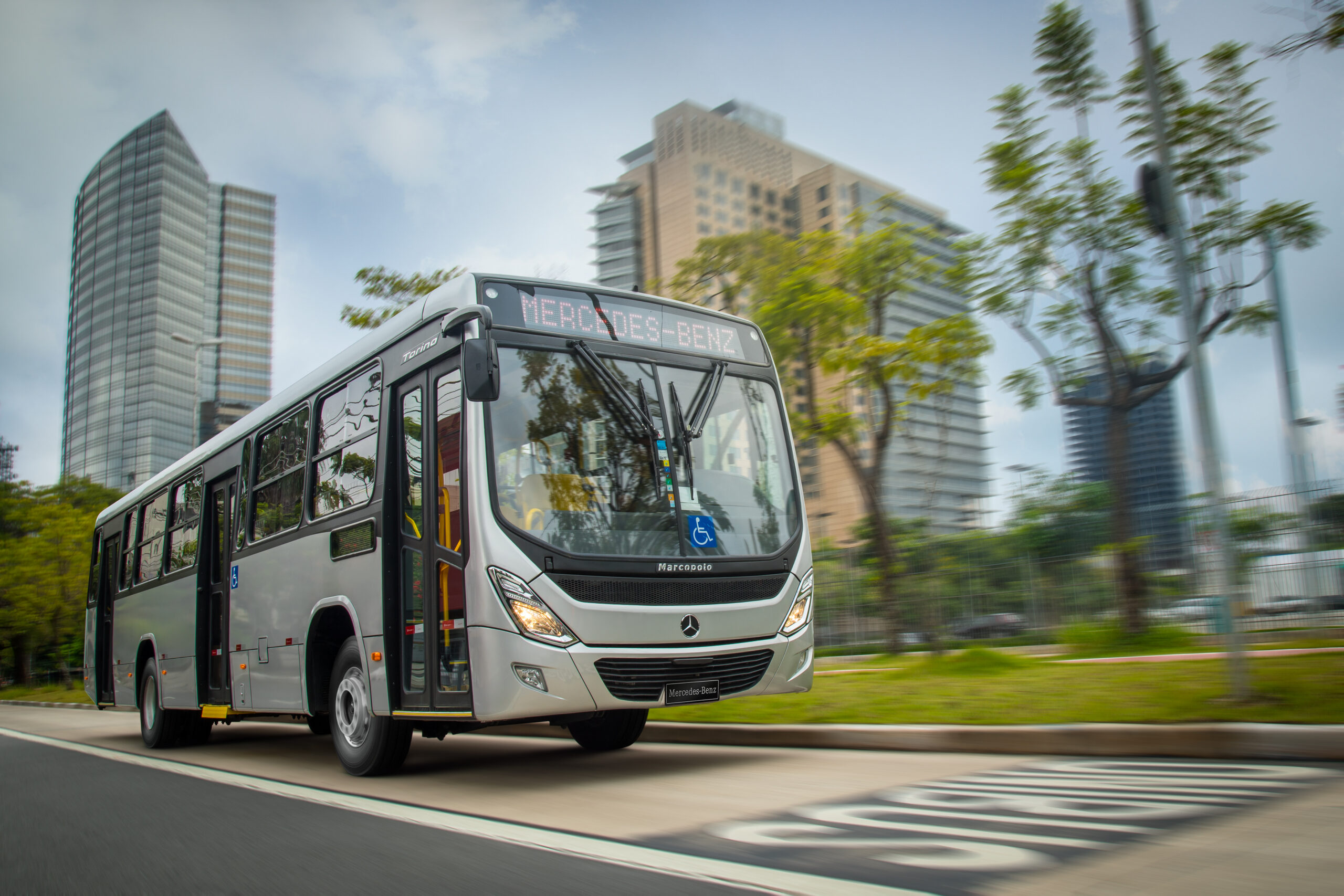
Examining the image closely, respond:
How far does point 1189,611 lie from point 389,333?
1036 centimetres

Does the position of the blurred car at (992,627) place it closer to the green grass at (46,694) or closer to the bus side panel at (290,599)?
the bus side panel at (290,599)

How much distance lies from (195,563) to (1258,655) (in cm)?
1038

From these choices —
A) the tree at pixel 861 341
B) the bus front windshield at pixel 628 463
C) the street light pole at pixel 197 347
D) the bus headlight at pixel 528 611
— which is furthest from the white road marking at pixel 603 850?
the street light pole at pixel 197 347

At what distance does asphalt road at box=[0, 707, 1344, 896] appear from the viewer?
3502 mm

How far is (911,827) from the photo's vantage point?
4.29 meters

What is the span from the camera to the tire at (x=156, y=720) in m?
11.8

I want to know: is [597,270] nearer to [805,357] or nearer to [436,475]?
[805,357]

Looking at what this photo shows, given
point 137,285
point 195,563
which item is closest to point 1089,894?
point 195,563

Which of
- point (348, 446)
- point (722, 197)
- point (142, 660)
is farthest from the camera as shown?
point (722, 197)

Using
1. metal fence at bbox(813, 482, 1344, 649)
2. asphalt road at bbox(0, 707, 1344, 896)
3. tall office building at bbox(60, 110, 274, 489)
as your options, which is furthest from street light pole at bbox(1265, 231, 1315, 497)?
tall office building at bbox(60, 110, 274, 489)

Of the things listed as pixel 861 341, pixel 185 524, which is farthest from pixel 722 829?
pixel 861 341

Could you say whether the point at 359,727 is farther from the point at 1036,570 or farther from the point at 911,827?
the point at 1036,570

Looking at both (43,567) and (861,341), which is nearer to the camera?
(861,341)

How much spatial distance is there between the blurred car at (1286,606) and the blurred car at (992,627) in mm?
3729
